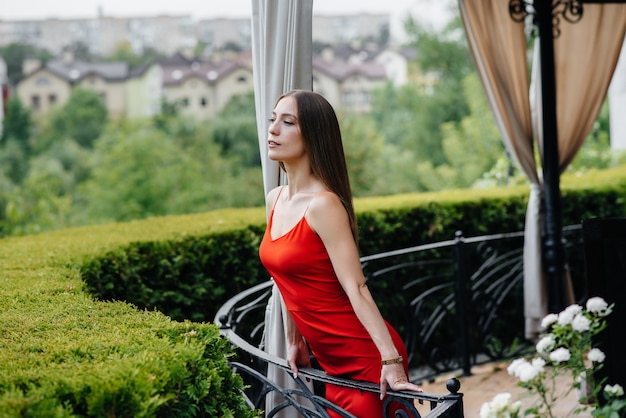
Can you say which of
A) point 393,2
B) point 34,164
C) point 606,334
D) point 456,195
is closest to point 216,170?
point 34,164

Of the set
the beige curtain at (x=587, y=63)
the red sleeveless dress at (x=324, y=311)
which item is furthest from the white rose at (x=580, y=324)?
the beige curtain at (x=587, y=63)

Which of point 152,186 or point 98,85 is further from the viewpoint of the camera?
point 98,85

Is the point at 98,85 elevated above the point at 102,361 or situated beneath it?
elevated above

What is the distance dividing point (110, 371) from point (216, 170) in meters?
42.6

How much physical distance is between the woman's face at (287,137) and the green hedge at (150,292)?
0.65 meters

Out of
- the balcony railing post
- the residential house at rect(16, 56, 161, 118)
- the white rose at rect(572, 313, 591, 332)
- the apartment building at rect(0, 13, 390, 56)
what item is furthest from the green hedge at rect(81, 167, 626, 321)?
the apartment building at rect(0, 13, 390, 56)

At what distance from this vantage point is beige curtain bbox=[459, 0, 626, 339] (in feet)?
17.9

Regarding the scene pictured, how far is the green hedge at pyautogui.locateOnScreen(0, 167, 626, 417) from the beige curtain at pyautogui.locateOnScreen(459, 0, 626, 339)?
1.06m

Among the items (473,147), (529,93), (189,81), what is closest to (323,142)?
(529,93)

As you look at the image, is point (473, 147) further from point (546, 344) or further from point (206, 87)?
point (546, 344)

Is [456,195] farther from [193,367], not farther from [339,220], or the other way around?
[193,367]

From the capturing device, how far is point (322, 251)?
2520mm

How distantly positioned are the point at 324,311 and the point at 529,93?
372 centimetres

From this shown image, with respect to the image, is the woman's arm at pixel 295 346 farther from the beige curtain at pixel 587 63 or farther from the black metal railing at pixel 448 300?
the beige curtain at pixel 587 63
